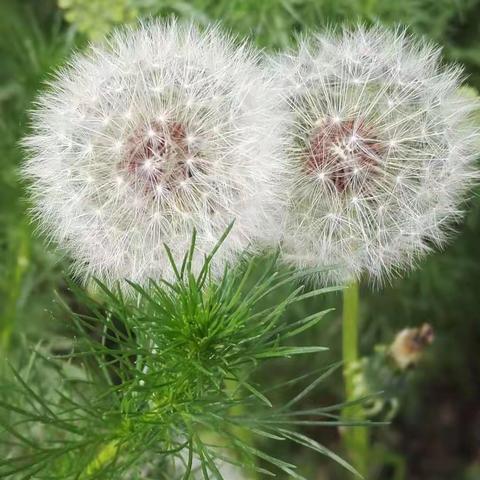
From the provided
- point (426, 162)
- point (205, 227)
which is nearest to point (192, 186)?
point (205, 227)

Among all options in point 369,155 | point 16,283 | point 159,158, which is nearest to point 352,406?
point 369,155

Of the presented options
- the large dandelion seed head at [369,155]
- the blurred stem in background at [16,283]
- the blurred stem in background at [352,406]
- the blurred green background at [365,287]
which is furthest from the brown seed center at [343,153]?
the blurred stem in background at [16,283]

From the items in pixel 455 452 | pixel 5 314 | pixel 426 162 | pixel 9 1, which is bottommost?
pixel 455 452

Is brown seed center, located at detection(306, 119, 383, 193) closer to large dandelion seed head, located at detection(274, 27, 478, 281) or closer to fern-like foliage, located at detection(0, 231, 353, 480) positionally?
large dandelion seed head, located at detection(274, 27, 478, 281)

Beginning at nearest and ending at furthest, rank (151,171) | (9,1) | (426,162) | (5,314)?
1. (151,171)
2. (426,162)
3. (5,314)
4. (9,1)

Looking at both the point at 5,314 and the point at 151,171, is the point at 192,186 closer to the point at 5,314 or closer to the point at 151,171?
the point at 151,171

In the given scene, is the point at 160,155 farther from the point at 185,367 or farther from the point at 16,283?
the point at 16,283
